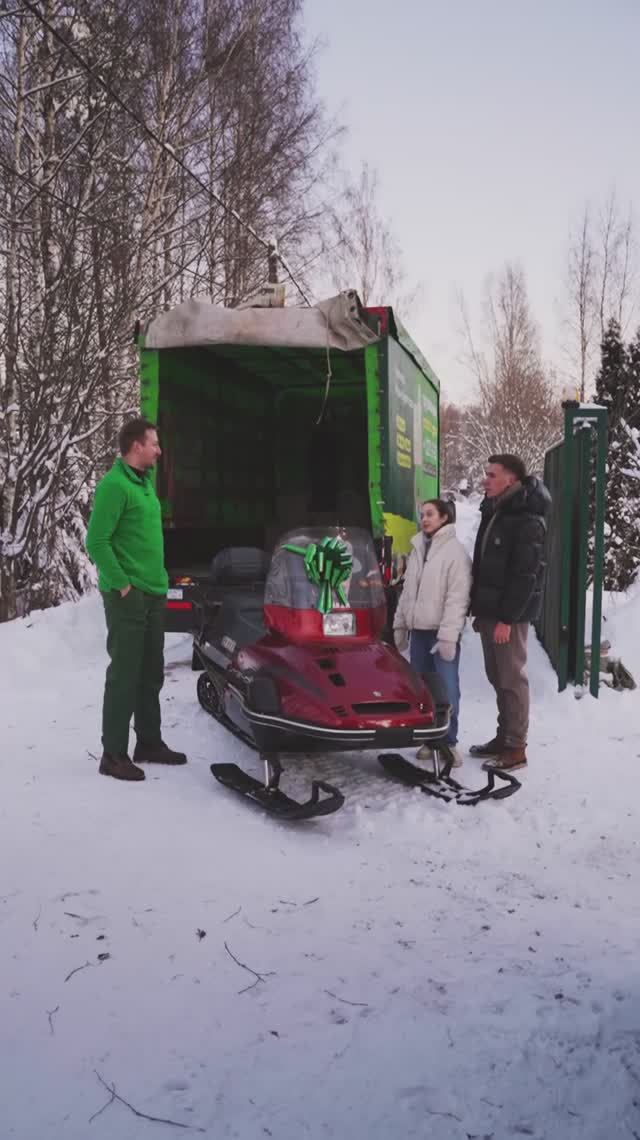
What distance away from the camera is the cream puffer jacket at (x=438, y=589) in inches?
191

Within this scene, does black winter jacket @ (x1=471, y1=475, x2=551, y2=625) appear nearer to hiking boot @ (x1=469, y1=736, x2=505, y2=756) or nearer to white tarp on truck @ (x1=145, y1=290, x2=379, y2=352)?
hiking boot @ (x1=469, y1=736, x2=505, y2=756)

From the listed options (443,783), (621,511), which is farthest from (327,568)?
(621,511)

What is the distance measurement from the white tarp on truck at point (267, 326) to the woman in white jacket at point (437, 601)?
2.43m

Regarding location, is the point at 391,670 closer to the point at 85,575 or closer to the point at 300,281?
the point at 85,575

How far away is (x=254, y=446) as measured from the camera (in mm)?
10578

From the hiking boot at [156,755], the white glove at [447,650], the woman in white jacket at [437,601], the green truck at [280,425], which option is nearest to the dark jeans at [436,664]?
the woman in white jacket at [437,601]

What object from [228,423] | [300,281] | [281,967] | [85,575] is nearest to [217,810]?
[281,967]

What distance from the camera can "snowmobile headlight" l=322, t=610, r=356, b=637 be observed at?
14.5 ft

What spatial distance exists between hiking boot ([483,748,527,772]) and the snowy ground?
106 mm

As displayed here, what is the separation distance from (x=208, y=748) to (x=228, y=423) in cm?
526

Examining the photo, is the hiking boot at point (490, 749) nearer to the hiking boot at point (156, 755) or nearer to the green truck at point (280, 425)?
the hiking boot at point (156, 755)

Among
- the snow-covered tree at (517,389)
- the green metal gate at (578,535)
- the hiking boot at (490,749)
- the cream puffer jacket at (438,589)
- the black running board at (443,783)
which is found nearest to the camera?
the black running board at (443,783)

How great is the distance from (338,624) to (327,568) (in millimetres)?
300

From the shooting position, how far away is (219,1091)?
7.04 feet
